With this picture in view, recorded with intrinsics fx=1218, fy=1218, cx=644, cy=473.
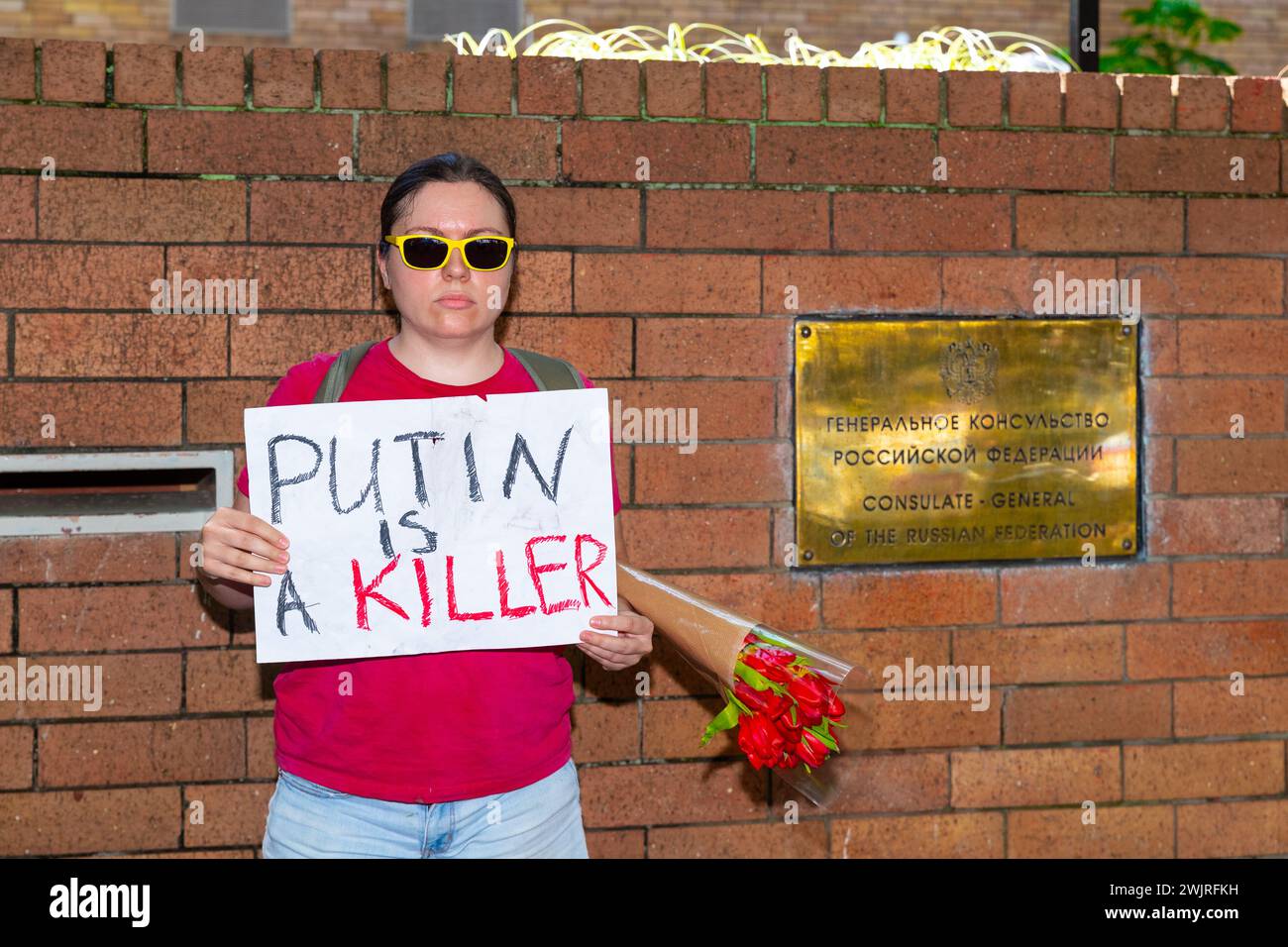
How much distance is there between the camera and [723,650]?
204cm

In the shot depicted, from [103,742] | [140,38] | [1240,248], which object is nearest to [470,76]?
[103,742]

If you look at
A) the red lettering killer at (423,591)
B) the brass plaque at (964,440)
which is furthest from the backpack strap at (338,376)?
the brass plaque at (964,440)

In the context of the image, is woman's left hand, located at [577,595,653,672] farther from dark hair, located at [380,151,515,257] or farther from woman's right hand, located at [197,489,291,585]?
dark hair, located at [380,151,515,257]

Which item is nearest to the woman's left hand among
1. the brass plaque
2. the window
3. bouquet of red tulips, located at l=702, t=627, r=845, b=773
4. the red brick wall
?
bouquet of red tulips, located at l=702, t=627, r=845, b=773

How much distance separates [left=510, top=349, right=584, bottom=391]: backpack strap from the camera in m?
2.09

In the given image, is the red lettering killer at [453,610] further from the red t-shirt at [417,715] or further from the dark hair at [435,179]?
the dark hair at [435,179]

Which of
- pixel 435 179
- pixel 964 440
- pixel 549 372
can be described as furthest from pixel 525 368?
pixel 964 440

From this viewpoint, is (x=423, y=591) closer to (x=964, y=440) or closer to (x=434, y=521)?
(x=434, y=521)

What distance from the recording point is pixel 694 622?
6.77ft

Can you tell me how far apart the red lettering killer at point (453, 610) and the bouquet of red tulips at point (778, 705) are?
0.42 meters

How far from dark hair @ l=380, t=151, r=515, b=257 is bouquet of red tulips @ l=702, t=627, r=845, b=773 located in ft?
2.74

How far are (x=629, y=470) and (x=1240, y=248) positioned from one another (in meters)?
1.65

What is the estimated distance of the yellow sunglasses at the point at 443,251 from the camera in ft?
6.53

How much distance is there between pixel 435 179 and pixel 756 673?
38.6 inches
